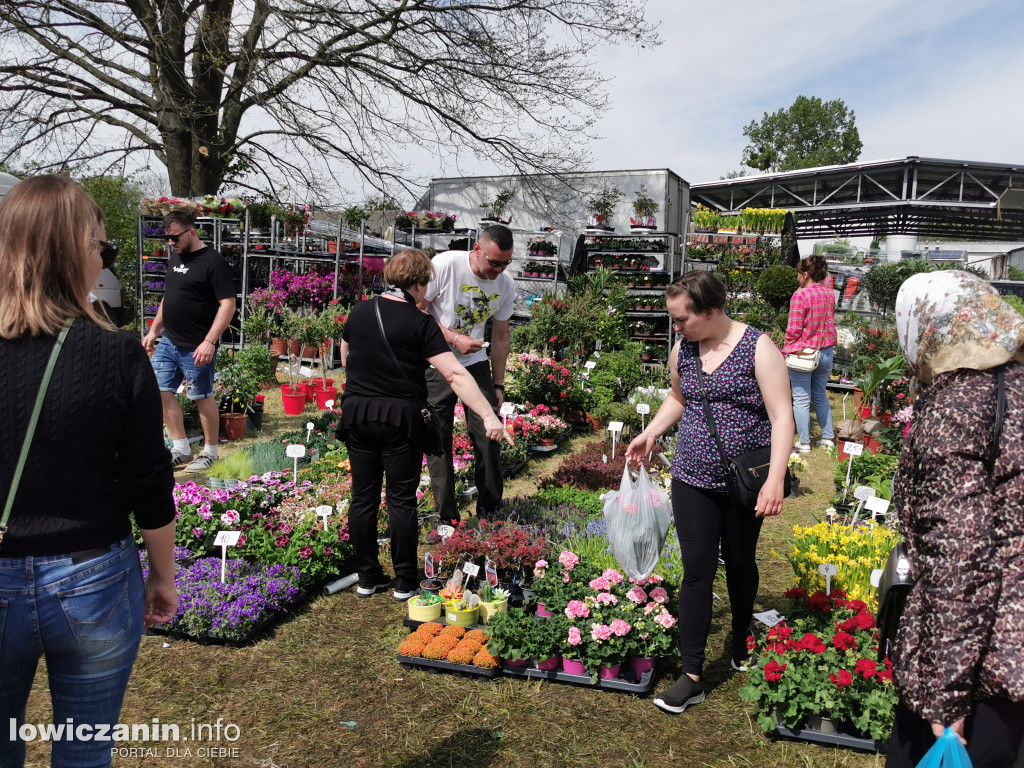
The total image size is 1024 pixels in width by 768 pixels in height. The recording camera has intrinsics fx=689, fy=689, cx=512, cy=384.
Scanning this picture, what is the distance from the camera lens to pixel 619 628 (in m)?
3.16

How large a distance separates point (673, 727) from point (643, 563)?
86 centimetres

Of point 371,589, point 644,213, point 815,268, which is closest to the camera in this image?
point 371,589

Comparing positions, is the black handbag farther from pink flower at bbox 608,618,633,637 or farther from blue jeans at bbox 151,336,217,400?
blue jeans at bbox 151,336,217,400

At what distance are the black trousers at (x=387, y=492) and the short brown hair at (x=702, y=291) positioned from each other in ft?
5.51

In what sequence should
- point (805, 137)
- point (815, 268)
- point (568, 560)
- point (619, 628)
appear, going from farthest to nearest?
point (805, 137)
point (815, 268)
point (568, 560)
point (619, 628)

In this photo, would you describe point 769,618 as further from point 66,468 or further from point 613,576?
point 66,468

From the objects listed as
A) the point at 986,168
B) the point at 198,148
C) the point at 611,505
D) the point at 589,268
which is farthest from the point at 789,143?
the point at 611,505

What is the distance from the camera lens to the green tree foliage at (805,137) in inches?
1880

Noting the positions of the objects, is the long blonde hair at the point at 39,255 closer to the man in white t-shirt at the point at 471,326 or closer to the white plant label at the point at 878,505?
the man in white t-shirt at the point at 471,326

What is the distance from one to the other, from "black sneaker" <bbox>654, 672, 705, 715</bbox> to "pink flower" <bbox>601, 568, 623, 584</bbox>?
0.56 metres

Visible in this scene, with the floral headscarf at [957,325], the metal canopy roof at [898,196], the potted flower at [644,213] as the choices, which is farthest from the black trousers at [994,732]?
the metal canopy roof at [898,196]

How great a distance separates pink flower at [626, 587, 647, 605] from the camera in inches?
131

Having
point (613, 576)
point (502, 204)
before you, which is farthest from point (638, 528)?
point (502, 204)

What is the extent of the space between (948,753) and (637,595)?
1.88 meters
